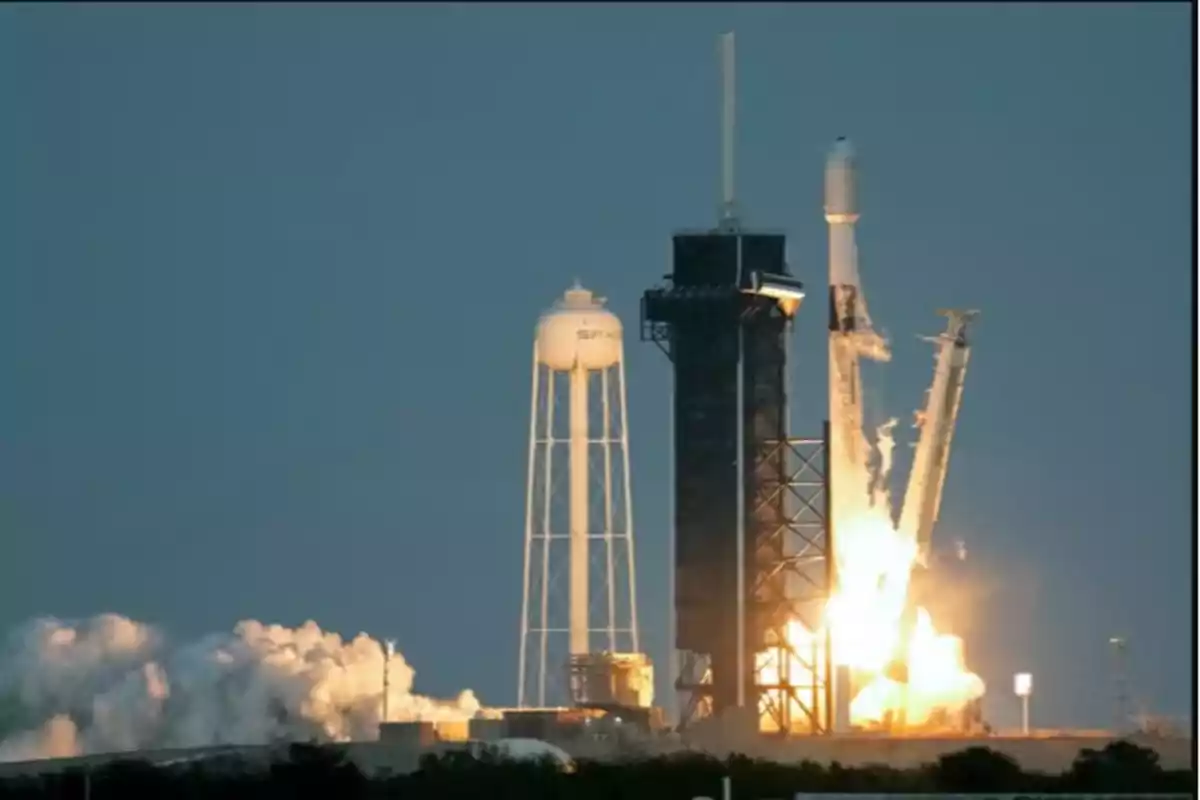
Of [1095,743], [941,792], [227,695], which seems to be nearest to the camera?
[941,792]

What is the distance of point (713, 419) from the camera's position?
373 ft

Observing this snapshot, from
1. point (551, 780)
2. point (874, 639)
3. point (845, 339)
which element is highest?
point (845, 339)

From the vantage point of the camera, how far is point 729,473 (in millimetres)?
114000

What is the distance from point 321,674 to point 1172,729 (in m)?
23.1

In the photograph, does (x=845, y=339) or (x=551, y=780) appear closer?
(x=551, y=780)

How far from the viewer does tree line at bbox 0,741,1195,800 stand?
90.9m

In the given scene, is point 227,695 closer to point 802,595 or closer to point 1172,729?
point 802,595

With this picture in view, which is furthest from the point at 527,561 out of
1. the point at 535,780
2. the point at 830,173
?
the point at 535,780

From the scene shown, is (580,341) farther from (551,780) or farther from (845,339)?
(551,780)

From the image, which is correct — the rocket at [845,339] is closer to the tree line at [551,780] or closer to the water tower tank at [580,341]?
the water tower tank at [580,341]

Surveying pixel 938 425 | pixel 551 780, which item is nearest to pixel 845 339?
pixel 938 425

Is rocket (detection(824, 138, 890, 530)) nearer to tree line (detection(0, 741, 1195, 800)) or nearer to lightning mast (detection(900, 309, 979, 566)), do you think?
lightning mast (detection(900, 309, 979, 566))

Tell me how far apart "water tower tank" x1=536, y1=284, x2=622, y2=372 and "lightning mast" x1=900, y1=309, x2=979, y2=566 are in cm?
821

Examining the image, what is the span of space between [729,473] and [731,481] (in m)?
0.24
